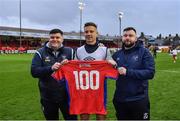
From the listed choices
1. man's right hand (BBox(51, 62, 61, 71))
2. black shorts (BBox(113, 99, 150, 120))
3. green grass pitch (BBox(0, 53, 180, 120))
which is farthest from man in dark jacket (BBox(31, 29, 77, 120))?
green grass pitch (BBox(0, 53, 180, 120))

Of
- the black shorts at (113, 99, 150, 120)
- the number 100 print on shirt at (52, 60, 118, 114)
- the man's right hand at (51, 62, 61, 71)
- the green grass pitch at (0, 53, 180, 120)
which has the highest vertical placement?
the man's right hand at (51, 62, 61, 71)

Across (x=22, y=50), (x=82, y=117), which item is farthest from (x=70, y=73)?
(x=22, y=50)

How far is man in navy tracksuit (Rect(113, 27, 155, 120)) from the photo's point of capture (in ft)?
22.0

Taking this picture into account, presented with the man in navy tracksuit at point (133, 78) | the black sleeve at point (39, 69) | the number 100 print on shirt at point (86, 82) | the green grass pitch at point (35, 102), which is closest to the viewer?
the man in navy tracksuit at point (133, 78)

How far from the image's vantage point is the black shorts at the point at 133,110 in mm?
6781

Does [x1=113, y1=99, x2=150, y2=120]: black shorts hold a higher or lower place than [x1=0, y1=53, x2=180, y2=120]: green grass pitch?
higher

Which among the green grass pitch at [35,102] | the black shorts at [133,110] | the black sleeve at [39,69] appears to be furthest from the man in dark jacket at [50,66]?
the green grass pitch at [35,102]

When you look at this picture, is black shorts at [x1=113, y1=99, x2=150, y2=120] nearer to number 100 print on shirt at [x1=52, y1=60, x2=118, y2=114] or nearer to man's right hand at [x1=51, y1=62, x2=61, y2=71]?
number 100 print on shirt at [x1=52, y1=60, x2=118, y2=114]

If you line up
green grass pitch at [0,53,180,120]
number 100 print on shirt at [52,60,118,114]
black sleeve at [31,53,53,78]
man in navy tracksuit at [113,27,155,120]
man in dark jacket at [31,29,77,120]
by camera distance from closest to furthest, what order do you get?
man in navy tracksuit at [113,27,155,120] < number 100 print on shirt at [52,60,118,114] < black sleeve at [31,53,53,78] < man in dark jacket at [31,29,77,120] < green grass pitch at [0,53,180,120]

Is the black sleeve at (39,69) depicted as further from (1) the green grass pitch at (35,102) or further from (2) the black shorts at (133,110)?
(1) the green grass pitch at (35,102)

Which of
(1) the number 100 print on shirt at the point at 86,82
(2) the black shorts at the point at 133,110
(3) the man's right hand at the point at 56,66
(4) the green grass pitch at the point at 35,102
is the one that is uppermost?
(3) the man's right hand at the point at 56,66

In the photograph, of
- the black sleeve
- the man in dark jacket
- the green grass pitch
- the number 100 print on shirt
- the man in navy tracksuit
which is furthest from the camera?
the green grass pitch

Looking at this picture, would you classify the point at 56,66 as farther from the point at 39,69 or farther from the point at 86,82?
the point at 86,82

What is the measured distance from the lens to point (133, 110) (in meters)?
6.82
